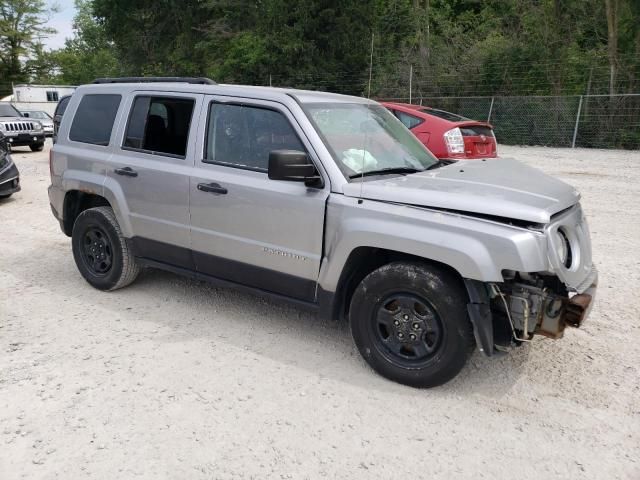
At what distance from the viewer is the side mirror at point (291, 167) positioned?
11.6 feet

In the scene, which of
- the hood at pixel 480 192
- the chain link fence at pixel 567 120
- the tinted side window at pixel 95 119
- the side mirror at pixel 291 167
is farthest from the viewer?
the chain link fence at pixel 567 120

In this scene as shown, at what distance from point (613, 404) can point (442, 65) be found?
21743 mm

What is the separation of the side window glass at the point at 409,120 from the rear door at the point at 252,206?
5628 mm

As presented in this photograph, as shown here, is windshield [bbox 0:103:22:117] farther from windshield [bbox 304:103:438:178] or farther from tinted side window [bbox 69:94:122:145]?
windshield [bbox 304:103:438:178]

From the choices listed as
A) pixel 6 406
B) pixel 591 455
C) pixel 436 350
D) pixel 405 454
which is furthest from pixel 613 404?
pixel 6 406

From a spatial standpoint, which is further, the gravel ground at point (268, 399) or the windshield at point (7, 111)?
the windshield at point (7, 111)

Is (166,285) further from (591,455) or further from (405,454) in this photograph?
(591,455)

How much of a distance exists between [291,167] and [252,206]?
0.58 meters

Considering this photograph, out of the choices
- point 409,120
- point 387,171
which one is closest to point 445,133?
point 409,120

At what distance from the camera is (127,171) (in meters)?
4.73

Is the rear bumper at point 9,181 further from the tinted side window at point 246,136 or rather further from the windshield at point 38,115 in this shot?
the windshield at point 38,115

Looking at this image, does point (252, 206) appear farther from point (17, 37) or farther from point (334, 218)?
point (17, 37)

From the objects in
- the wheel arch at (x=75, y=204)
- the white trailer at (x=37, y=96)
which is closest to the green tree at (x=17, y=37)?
the white trailer at (x=37, y=96)

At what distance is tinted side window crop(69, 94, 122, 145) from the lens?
498cm
